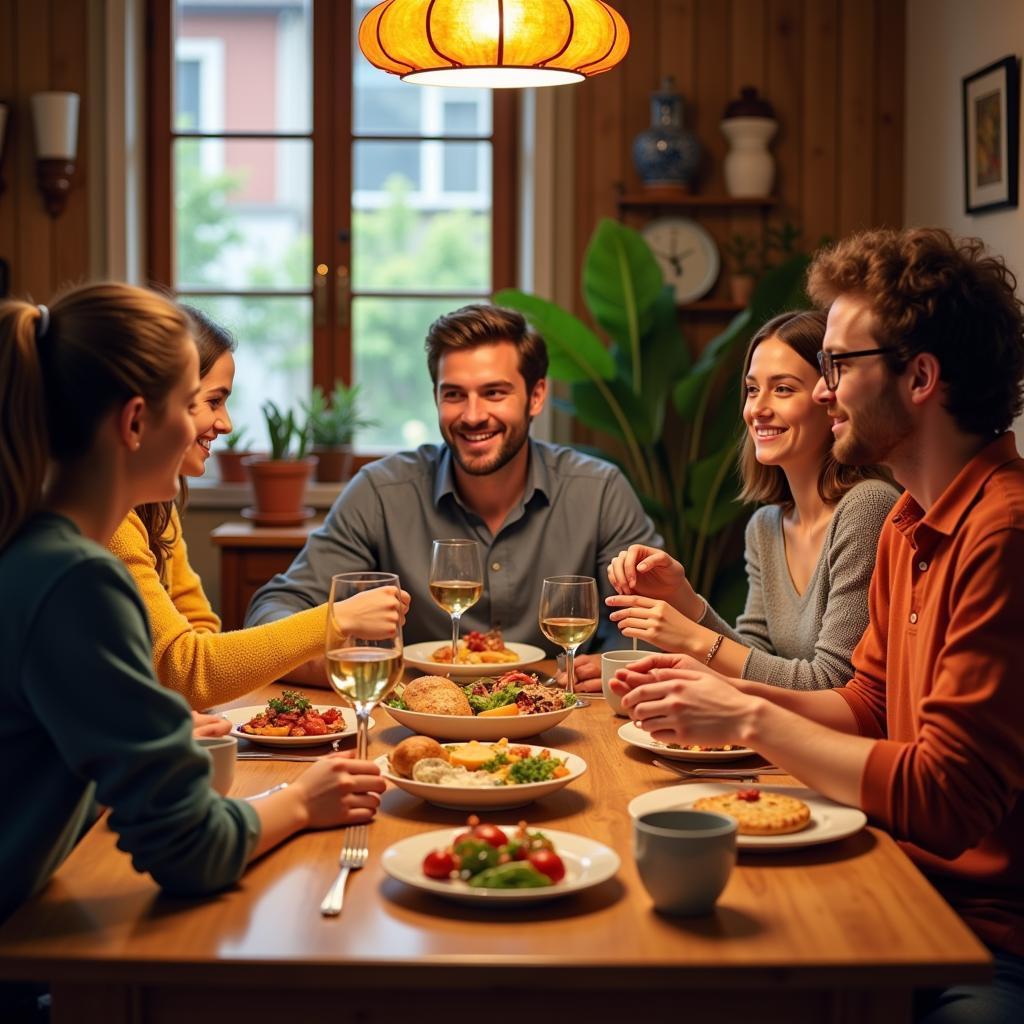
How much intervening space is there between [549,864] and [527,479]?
1712mm

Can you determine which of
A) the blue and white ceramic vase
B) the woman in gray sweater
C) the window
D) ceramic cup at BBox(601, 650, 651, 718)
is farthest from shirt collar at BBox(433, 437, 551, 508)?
the window

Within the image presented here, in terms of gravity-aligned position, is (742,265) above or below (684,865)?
above

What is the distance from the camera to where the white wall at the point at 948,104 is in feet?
12.2

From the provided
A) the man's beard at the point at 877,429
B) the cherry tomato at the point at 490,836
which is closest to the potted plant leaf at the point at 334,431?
the man's beard at the point at 877,429

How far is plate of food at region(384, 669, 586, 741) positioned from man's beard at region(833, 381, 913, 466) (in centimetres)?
52

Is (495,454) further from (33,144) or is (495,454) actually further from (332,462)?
(33,144)

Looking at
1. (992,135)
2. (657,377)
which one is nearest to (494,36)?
(992,135)

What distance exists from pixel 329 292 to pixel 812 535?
2.74 m

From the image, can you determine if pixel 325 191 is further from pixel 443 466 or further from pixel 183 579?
pixel 183 579

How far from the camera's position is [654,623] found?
84.9 inches

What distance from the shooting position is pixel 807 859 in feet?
4.85

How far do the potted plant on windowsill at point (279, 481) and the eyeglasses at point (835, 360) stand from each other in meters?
2.67

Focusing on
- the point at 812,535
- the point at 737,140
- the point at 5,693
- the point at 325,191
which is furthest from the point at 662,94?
the point at 5,693

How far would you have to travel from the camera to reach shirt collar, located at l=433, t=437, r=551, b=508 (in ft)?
9.61
